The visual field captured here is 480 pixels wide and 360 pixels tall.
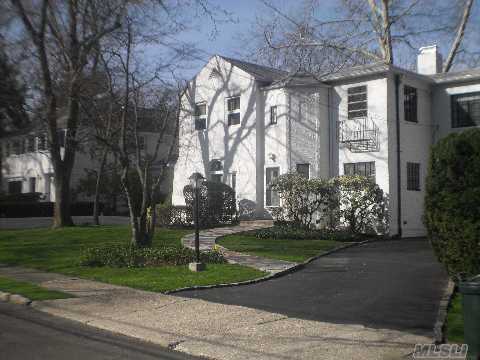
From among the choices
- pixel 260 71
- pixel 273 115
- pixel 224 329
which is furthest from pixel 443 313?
pixel 260 71

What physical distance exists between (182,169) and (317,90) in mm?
8039

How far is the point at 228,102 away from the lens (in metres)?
25.8

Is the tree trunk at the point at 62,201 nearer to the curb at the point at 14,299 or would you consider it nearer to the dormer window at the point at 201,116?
the dormer window at the point at 201,116

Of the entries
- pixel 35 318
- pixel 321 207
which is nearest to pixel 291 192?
pixel 321 207

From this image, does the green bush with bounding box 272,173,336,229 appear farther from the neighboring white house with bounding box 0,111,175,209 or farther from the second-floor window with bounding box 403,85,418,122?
the neighboring white house with bounding box 0,111,175,209

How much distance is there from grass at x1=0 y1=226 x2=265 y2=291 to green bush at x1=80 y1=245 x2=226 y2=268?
15.0 inches

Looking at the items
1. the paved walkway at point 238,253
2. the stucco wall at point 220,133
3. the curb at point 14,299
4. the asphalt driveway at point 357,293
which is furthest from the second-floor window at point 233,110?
the curb at point 14,299

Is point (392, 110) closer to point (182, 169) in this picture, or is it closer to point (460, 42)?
point (460, 42)

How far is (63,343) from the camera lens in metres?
7.87

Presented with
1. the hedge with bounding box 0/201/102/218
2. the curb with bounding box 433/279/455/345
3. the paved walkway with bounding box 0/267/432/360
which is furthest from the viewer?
the hedge with bounding box 0/201/102/218

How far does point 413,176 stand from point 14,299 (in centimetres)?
1625

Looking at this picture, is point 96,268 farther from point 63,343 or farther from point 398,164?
point 398,164

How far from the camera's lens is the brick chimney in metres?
24.7

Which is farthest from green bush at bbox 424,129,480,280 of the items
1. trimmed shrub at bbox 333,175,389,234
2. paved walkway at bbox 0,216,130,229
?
paved walkway at bbox 0,216,130,229
